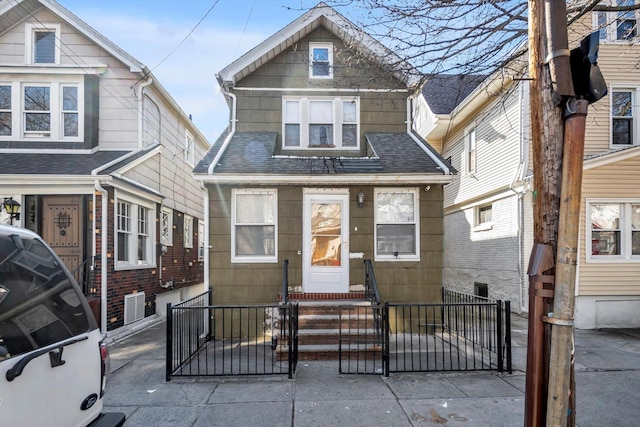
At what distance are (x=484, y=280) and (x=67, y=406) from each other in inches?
458

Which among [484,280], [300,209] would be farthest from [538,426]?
[484,280]

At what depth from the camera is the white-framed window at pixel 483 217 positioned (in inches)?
464

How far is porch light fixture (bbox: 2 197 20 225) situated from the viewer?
7.73 metres

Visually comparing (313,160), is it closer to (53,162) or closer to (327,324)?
(327,324)

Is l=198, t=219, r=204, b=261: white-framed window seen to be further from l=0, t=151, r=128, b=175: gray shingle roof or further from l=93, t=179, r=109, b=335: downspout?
l=93, t=179, r=109, b=335: downspout

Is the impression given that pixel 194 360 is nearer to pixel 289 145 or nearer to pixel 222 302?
pixel 222 302

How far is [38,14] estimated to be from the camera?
945 centimetres

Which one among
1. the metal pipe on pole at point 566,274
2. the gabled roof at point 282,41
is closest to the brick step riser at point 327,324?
the metal pipe on pole at point 566,274

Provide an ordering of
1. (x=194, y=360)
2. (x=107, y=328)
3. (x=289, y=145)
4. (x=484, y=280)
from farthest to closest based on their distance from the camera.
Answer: (x=484, y=280), (x=289, y=145), (x=107, y=328), (x=194, y=360)

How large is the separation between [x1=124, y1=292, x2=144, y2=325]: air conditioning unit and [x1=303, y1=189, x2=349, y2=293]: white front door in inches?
162

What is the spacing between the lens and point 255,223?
320 inches

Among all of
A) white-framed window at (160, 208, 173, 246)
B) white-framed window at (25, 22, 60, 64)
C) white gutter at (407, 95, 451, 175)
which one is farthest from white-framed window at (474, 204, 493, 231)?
white-framed window at (25, 22, 60, 64)

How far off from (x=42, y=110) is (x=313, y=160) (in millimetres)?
6698

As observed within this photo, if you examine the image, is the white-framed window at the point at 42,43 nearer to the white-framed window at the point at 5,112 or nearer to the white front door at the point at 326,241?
the white-framed window at the point at 5,112
